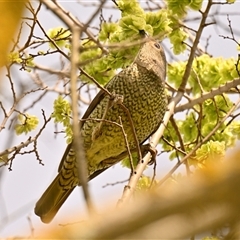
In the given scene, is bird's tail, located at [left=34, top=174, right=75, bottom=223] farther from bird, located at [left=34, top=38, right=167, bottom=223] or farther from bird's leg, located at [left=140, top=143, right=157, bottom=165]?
bird's leg, located at [left=140, top=143, right=157, bottom=165]

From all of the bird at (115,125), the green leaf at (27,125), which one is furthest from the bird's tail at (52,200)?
the green leaf at (27,125)

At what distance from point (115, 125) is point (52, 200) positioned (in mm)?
827

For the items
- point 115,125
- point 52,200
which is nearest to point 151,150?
Result: point 115,125

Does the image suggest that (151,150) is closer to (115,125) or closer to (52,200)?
(115,125)

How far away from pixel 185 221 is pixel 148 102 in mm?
3510

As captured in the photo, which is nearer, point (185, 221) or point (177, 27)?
point (185, 221)

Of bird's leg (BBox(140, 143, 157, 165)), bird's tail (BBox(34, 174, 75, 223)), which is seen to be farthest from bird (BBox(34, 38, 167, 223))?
bird's leg (BBox(140, 143, 157, 165))

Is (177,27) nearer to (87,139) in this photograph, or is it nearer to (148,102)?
(148,102)

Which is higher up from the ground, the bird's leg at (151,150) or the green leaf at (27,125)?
the green leaf at (27,125)

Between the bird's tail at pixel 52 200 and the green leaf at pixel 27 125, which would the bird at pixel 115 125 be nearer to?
the bird's tail at pixel 52 200

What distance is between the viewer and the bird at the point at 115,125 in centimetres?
436

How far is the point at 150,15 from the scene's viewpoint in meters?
3.85

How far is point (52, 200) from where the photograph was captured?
4551 mm

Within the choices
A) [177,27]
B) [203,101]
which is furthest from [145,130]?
[177,27]
